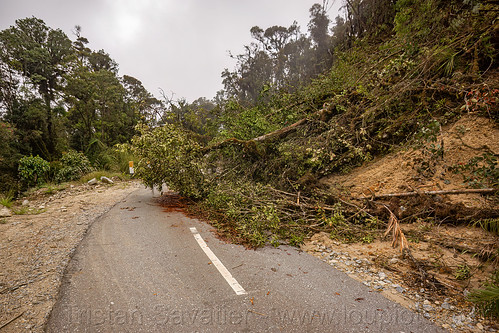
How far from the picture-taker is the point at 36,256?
10.4 feet

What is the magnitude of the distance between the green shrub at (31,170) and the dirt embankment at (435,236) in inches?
537

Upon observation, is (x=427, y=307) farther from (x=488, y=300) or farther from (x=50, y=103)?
(x=50, y=103)

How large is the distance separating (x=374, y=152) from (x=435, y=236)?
8.26 feet

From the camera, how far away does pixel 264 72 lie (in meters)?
30.5

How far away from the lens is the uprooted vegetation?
3.70 metres

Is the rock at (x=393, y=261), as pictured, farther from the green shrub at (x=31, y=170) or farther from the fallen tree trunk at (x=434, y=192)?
the green shrub at (x=31, y=170)

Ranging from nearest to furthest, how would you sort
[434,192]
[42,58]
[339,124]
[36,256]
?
[36,256] → [434,192] → [339,124] → [42,58]

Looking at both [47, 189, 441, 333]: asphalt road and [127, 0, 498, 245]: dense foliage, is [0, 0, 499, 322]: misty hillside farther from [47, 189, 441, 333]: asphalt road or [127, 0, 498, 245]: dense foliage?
[47, 189, 441, 333]: asphalt road

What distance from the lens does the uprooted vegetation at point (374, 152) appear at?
3.70 metres

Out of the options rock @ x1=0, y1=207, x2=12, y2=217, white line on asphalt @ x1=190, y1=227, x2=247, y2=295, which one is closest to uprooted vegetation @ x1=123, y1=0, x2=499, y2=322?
white line on asphalt @ x1=190, y1=227, x2=247, y2=295

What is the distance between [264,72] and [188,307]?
31786mm

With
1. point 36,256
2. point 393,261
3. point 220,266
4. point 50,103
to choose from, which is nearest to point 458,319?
point 393,261

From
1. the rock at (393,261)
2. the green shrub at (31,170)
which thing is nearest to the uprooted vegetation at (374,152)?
the rock at (393,261)

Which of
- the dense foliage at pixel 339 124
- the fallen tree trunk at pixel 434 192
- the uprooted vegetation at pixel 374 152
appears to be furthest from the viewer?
the dense foliage at pixel 339 124
